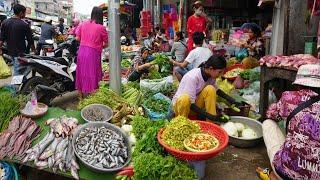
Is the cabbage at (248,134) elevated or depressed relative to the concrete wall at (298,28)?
depressed

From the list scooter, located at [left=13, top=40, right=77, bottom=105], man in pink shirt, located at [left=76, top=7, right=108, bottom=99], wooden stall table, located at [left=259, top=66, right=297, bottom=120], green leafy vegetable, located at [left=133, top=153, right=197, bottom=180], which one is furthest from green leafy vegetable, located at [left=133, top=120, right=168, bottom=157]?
scooter, located at [left=13, top=40, right=77, bottom=105]

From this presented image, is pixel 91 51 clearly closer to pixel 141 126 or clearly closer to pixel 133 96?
pixel 133 96

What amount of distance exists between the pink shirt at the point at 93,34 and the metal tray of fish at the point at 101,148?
245 cm

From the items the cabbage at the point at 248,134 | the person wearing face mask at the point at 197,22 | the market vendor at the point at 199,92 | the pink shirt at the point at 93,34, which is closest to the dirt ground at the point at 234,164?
the cabbage at the point at 248,134

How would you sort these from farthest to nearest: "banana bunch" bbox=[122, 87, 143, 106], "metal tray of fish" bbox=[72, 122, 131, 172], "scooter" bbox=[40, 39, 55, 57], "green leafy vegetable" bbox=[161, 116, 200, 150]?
"scooter" bbox=[40, 39, 55, 57] → "banana bunch" bbox=[122, 87, 143, 106] → "metal tray of fish" bbox=[72, 122, 131, 172] → "green leafy vegetable" bbox=[161, 116, 200, 150]

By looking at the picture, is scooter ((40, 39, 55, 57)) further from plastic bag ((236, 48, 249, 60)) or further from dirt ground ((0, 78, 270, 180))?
dirt ground ((0, 78, 270, 180))

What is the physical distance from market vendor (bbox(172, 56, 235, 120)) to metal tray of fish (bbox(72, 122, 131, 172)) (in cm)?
101

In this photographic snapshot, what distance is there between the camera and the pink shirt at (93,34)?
6.00 metres

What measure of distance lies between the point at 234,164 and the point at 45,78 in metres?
4.10

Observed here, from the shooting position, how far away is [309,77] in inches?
125

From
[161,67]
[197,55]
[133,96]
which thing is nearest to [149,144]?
[133,96]

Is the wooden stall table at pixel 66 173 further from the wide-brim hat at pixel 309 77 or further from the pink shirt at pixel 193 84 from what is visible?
the wide-brim hat at pixel 309 77

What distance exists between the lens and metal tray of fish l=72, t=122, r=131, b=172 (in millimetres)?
3572

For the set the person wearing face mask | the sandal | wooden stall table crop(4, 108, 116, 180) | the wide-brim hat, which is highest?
the person wearing face mask
